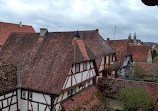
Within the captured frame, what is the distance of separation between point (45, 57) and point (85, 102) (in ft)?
21.1

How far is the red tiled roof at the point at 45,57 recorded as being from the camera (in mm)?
14250

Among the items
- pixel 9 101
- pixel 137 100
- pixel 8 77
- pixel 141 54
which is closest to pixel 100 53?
pixel 137 100

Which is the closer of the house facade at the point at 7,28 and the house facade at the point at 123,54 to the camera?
the house facade at the point at 123,54

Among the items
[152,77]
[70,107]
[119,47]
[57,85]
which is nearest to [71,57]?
[57,85]

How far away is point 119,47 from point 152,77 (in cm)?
863

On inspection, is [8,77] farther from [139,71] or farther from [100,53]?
[139,71]

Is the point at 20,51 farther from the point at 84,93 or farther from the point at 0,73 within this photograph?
the point at 84,93

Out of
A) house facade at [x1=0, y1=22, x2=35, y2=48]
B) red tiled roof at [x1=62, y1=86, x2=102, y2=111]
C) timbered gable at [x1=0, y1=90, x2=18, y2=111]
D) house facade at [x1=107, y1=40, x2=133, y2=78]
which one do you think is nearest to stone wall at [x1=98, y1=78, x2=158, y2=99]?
red tiled roof at [x1=62, y1=86, x2=102, y2=111]

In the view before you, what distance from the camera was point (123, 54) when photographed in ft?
101

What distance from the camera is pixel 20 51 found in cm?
1839

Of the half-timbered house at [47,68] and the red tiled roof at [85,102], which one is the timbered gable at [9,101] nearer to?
the half-timbered house at [47,68]

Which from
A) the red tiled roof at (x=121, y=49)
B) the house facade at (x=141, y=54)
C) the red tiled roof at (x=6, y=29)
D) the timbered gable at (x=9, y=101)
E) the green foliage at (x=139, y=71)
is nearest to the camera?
the timbered gable at (x=9, y=101)

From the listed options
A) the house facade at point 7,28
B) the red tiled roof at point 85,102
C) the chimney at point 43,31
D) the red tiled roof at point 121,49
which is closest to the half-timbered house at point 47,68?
the chimney at point 43,31

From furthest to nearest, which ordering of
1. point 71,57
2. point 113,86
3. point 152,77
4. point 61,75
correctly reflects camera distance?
point 152,77, point 113,86, point 71,57, point 61,75
